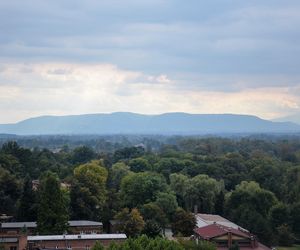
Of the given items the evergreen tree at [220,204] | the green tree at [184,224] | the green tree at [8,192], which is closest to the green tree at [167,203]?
the green tree at [184,224]

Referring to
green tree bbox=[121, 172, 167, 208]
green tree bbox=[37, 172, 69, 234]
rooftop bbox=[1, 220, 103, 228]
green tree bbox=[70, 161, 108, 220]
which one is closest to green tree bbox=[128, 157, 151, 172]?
green tree bbox=[121, 172, 167, 208]

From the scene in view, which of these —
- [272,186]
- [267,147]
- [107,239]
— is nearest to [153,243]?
[107,239]

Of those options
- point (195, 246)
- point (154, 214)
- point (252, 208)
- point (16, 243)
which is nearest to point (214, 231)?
point (154, 214)

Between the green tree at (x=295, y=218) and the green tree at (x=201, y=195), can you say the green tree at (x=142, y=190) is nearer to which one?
the green tree at (x=201, y=195)

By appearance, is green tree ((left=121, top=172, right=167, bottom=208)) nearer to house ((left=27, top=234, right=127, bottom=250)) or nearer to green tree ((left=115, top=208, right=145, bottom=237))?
green tree ((left=115, top=208, right=145, bottom=237))

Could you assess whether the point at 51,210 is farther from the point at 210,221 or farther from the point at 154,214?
the point at 210,221

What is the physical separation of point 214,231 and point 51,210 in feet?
44.6

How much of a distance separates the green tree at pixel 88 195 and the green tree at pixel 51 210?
309 inches

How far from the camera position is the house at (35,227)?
45.0 m

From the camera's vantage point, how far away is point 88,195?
2066 inches

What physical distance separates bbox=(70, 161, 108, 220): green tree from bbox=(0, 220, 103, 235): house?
322cm

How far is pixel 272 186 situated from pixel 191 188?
12.4 metres

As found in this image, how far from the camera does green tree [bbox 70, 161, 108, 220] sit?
171 ft

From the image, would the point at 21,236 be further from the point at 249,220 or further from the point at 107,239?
the point at 249,220
